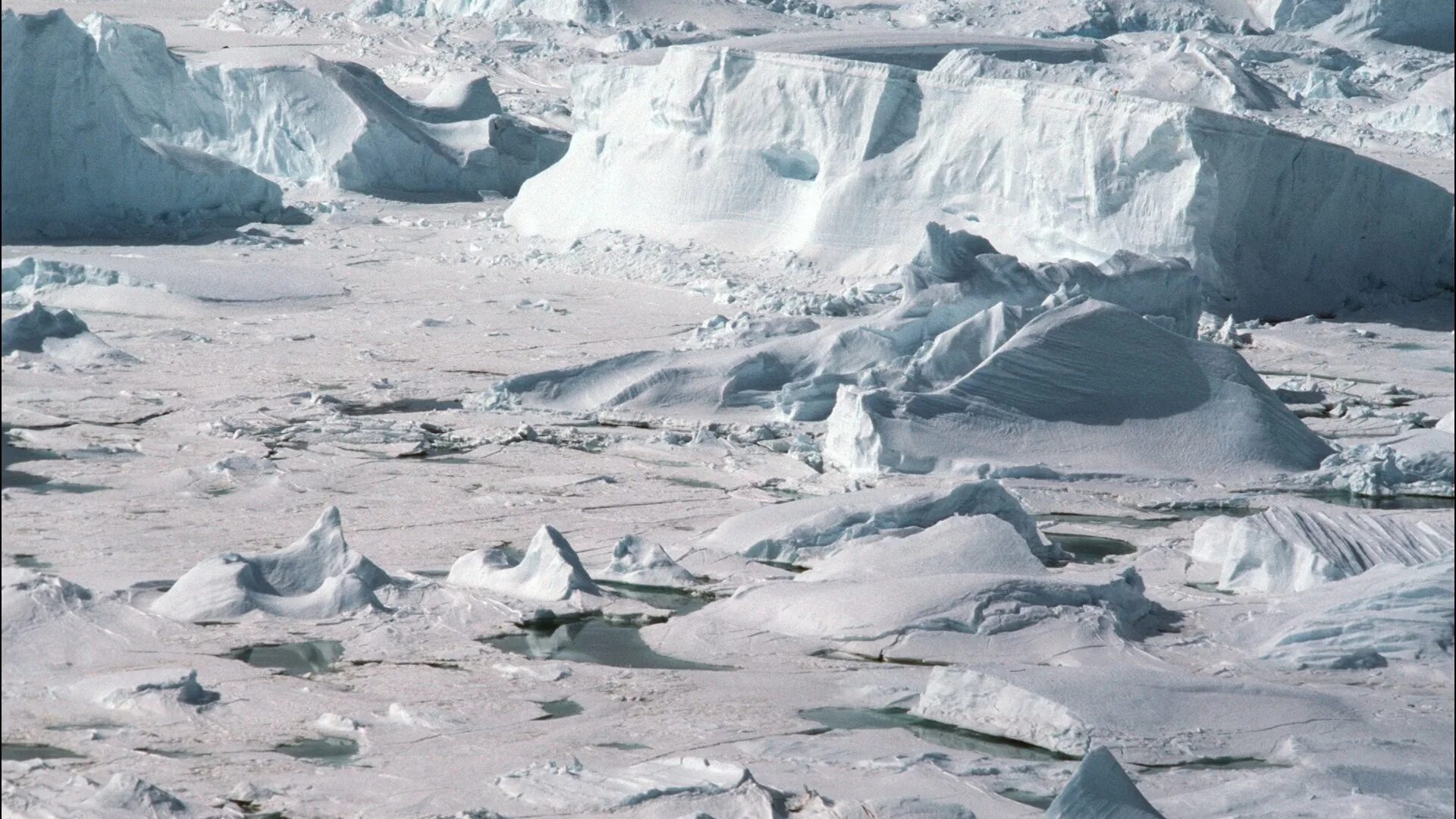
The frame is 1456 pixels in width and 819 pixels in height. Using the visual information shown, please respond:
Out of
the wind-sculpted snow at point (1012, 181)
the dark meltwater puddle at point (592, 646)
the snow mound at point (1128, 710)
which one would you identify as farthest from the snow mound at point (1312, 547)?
the wind-sculpted snow at point (1012, 181)

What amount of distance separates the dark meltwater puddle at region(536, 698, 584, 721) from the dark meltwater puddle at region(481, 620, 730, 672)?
1.22ft

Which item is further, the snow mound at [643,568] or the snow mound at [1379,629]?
the snow mound at [643,568]

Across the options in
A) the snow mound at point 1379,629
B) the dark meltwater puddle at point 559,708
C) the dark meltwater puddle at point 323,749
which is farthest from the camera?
the snow mound at point 1379,629

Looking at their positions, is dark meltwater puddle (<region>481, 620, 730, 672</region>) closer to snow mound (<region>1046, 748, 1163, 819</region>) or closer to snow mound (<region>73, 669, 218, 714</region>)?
snow mound (<region>73, 669, 218, 714</region>)

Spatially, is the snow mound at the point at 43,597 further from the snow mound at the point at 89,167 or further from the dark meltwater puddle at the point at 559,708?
the snow mound at the point at 89,167

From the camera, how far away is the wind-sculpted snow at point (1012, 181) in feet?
36.8

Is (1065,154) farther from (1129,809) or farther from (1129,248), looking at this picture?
(1129,809)

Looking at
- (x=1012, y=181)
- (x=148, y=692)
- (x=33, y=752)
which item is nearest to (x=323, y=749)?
(x=148, y=692)

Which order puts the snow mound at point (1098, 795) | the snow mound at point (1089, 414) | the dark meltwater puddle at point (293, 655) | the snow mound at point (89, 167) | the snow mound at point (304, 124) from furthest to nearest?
the snow mound at point (304, 124) < the snow mound at point (89, 167) < the snow mound at point (1089, 414) < the dark meltwater puddle at point (293, 655) < the snow mound at point (1098, 795)

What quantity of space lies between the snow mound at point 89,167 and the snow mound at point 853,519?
22.6 feet

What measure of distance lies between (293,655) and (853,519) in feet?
7.43

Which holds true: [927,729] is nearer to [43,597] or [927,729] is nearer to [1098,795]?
[1098,795]

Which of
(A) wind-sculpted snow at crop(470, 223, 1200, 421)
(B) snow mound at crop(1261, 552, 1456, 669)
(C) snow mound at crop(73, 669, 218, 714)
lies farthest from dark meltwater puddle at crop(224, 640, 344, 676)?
(A) wind-sculpted snow at crop(470, 223, 1200, 421)

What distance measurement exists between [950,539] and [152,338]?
5789 millimetres
